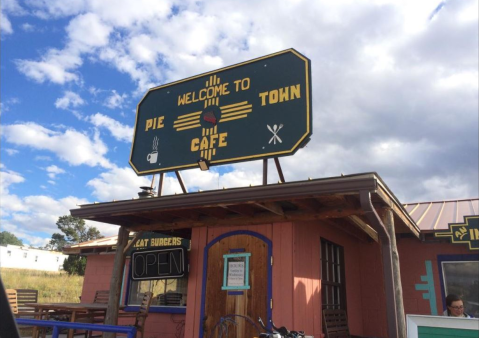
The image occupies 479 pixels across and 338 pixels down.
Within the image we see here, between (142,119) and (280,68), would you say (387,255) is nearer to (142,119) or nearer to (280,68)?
(280,68)

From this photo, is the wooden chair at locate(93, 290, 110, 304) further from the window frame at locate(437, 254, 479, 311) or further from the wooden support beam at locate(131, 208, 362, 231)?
the window frame at locate(437, 254, 479, 311)

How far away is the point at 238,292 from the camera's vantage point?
6.54 m

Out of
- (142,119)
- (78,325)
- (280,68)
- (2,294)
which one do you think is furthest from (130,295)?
(2,294)

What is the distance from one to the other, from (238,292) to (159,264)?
194 cm

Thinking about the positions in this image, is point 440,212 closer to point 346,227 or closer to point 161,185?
point 346,227

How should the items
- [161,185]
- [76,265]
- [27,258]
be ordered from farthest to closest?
1. [27,258]
2. [76,265]
3. [161,185]

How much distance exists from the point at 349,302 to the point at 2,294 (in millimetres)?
8171

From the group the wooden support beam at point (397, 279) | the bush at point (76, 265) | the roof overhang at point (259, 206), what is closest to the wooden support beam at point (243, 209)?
the roof overhang at point (259, 206)

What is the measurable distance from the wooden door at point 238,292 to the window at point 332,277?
1.40 metres

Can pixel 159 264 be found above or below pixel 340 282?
above

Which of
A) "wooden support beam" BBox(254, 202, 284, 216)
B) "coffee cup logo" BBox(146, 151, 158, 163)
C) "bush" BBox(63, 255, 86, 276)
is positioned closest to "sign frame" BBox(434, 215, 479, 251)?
"wooden support beam" BBox(254, 202, 284, 216)

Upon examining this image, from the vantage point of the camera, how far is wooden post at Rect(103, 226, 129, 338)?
22.4 feet

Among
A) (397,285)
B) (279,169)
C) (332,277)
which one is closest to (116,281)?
(279,169)

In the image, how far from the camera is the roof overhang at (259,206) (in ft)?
15.5
